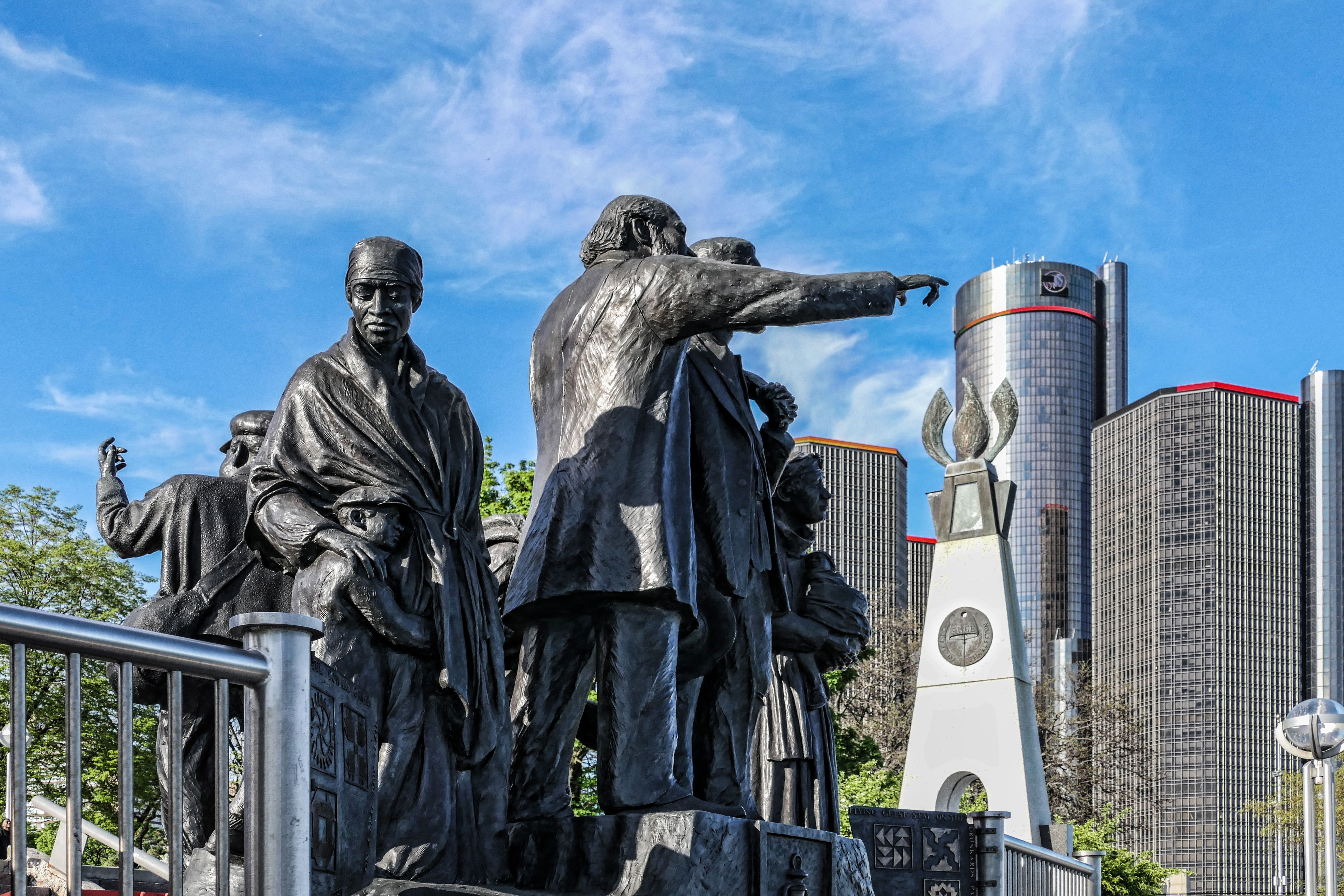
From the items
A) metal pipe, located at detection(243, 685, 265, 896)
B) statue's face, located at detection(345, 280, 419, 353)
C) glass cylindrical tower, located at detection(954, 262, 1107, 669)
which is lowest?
metal pipe, located at detection(243, 685, 265, 896)

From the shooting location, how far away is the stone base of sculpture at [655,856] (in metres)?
5.21

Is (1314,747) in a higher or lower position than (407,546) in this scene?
lower

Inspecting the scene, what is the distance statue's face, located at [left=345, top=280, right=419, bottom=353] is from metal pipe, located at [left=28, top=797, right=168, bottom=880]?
1781 mm

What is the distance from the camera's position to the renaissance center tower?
150375mm

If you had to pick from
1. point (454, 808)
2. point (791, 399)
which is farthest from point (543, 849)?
point (791, 399)

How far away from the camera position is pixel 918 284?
5602 millimetres

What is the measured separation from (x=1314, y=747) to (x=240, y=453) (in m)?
11.4

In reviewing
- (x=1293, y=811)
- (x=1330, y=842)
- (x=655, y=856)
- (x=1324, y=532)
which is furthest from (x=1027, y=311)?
(x=655, y=856)

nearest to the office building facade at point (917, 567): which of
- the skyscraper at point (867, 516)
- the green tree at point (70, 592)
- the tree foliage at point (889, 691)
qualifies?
the skyscraper at point (867, 516)

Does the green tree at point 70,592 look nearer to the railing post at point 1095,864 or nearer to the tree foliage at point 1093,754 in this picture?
the railing post at point 1095,864

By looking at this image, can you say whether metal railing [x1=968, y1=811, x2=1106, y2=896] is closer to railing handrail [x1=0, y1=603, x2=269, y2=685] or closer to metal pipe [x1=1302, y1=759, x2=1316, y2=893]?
metal pipe [x1=1302, y1=759, x2=1316, y2=893]

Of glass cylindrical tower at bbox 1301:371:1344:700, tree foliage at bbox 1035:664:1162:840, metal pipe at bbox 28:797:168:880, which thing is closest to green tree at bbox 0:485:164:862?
metal pipe at bbox 28:797:168:880

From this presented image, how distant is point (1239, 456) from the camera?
127m

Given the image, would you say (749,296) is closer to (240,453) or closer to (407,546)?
(407,546)
